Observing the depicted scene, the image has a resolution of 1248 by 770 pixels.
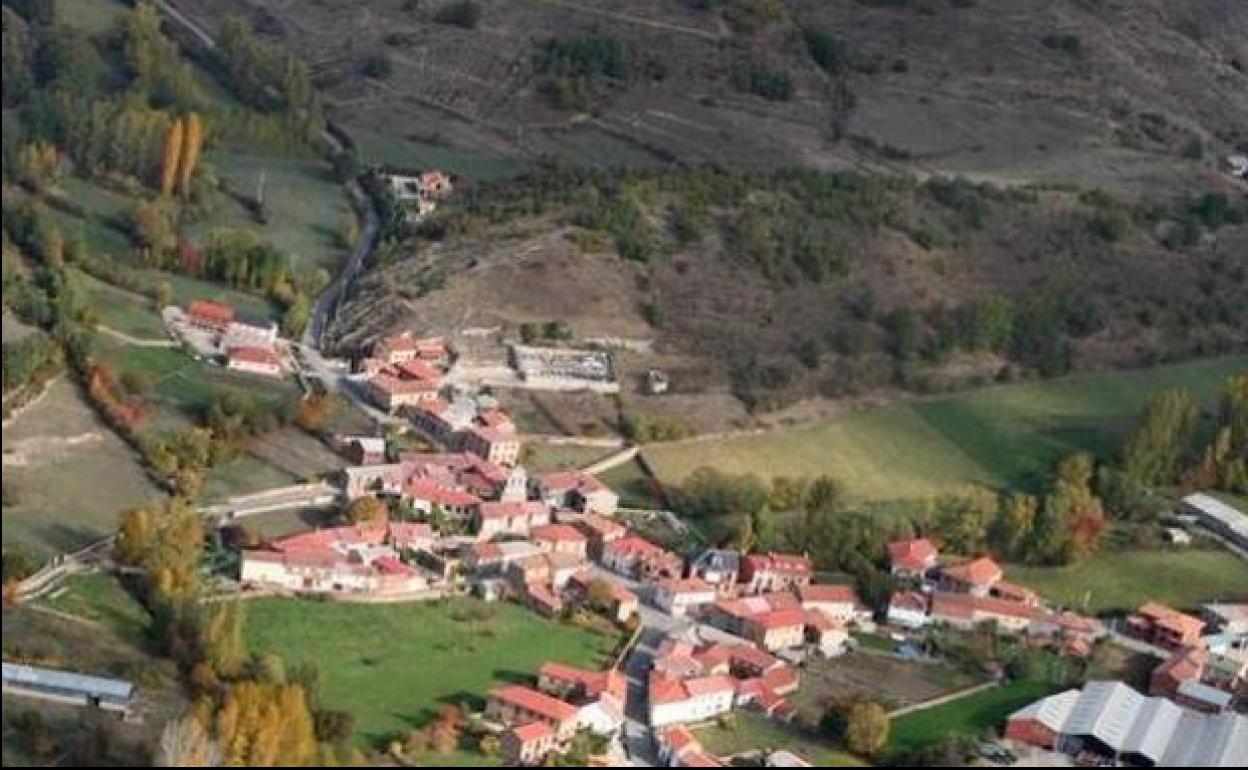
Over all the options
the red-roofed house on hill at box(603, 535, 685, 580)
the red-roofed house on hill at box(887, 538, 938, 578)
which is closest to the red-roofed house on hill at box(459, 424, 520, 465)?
the red-roofed house on hill at box(603, 535, 685, 580)

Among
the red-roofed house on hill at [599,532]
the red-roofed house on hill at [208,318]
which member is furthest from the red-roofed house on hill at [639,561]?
the red-roofed house on hill at [208,318]

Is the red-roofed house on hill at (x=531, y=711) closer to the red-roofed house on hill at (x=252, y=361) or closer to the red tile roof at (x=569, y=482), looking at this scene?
the red tile roof at (x=569, y=482)

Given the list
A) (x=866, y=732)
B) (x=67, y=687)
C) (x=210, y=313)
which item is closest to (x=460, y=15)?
(x=210, y=313)

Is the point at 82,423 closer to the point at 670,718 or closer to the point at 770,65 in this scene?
the point at 670,718

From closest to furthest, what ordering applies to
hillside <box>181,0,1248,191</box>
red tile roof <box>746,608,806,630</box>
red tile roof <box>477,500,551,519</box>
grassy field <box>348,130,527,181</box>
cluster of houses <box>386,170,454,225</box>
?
red tile roof <box>746,608,806,630</box> → red tile roof <box>477,500,551,519</box> → cluster of houses <box>386,170,454,225</box> → grassy field <box>348,130,527,181</box> → hillside <box>181,0,1248,191</box>

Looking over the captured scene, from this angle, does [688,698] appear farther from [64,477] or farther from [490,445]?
[64,477]

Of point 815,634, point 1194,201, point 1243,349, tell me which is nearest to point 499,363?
point 815,634

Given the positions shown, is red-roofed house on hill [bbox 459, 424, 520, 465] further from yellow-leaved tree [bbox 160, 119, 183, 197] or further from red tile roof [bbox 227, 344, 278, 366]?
yellow-leaved tree [bbox 160, 119, 183, 197]
